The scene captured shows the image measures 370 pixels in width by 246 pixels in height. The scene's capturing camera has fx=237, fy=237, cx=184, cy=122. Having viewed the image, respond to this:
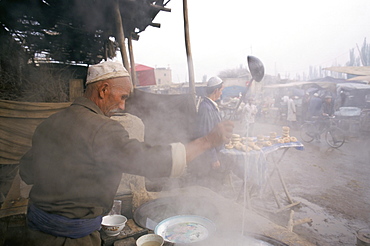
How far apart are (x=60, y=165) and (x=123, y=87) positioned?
64 cm

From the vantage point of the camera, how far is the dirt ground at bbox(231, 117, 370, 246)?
418 cm

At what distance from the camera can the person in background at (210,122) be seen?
4.44m

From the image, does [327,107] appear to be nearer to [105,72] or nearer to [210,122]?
[210,122]

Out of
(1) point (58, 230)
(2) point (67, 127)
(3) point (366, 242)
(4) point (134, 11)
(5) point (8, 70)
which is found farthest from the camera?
(4) point (134, 11)

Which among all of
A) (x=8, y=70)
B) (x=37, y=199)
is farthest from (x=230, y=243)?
(x=8, y=70)

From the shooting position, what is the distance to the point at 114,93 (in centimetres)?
165

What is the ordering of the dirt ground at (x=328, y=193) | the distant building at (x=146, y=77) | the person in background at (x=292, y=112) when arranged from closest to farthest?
1. the dirt ground at (x=328, y=193)
2. the person in background at (x=292, y=112)
3. the distant building at (x=146, y=77)

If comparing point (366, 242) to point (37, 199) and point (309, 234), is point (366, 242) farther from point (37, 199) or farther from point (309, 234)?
point (37, 199)

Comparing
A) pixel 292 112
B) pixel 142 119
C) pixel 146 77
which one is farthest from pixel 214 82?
pixel 146 77

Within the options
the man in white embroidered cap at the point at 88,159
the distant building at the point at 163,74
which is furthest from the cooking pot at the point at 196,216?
the distant building at the point at 163,74

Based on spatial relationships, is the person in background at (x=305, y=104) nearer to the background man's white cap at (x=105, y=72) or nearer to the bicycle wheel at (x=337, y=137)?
the bicycle wheel at (x=337, y=137)

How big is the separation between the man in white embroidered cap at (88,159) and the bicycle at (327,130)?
413 inches

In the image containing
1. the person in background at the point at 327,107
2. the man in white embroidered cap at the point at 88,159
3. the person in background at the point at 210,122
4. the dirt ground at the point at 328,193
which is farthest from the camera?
the person in background at the point at 327,107

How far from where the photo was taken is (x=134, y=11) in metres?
6.07
